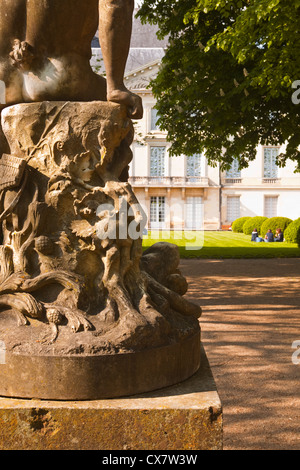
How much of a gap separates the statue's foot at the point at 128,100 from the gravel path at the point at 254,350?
2.24 m

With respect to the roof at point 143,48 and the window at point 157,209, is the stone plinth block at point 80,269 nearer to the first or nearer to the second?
the window at point 157,209

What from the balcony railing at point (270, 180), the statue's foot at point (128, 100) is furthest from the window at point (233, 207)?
the statue's foot at point (128, 100)

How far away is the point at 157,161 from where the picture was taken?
42.4m

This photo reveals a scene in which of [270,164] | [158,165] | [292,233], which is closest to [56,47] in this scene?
[292,233]

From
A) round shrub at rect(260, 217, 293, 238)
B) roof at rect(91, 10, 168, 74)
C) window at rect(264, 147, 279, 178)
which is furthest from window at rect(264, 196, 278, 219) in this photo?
roof at rect(91, 10, 168, 74)

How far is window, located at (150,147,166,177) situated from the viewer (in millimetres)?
42406

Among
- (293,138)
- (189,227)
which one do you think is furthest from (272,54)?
(189,227)

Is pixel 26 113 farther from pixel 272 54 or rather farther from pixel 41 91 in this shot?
pixel 272 54

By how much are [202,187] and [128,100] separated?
40.0 meters

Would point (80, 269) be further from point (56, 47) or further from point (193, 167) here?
point (193, 167)

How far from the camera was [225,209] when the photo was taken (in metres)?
42.4

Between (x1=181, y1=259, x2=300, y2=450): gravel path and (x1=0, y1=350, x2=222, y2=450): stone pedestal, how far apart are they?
138 centimetres

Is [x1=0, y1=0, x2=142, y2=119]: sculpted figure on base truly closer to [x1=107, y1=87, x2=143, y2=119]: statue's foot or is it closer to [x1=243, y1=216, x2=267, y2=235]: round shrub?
[x1=107, y1=87, x2=143, y2=119]: statue's foot

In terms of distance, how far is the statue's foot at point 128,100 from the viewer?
2.54m
